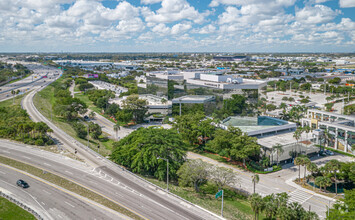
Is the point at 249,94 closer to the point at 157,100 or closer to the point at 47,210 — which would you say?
the point at 157,100

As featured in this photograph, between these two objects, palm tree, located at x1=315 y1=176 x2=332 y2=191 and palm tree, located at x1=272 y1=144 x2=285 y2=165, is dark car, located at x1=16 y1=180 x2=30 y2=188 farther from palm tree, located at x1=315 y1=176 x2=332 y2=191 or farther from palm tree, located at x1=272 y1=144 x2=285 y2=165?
palm tree, located at x1=315 y1=176 x2=332 y2=191

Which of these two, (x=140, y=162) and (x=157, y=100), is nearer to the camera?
(x=140, y=162)

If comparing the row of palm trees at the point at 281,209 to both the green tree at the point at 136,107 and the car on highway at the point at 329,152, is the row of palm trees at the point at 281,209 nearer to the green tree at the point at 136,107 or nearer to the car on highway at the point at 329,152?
the car on highway at the point at 329,152

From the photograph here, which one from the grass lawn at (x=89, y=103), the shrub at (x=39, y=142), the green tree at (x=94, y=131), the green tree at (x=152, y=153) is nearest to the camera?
the green tree at (x=152, y=153)

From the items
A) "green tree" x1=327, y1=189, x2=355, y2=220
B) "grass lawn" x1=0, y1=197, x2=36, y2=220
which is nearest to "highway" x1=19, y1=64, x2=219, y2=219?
"grass lawn" x1=0, y1=197, x2=36, y2=220

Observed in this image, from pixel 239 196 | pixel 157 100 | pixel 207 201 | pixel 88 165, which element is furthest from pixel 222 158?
pixel 157 100

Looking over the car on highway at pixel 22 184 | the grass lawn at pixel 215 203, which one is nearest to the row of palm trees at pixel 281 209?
the grass lawn at pixel 215 203

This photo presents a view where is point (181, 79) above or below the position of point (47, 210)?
above
